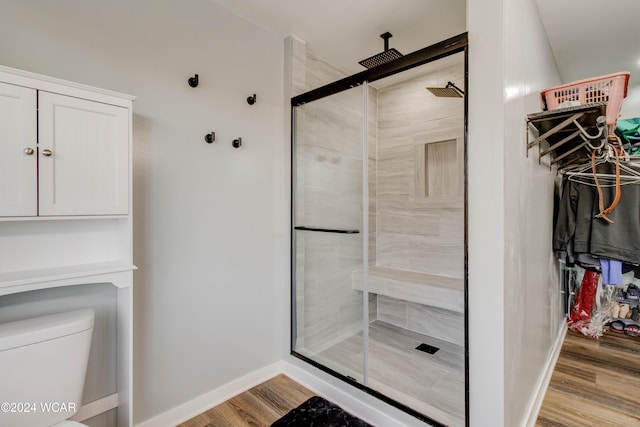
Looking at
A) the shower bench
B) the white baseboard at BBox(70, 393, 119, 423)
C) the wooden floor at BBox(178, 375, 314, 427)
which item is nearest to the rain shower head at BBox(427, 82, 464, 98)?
the shower bench

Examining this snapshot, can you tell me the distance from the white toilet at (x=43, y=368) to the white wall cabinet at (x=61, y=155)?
1.51ft

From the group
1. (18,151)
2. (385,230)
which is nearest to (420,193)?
(385,230)

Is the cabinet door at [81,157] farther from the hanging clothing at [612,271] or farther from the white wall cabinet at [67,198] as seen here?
the hanging clothing at [612,271]

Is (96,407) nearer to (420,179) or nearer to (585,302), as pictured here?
(420,179)

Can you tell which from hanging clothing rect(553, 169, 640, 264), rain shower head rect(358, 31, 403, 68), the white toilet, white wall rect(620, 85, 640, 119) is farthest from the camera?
white wall rect(620, 85, 640, 119)

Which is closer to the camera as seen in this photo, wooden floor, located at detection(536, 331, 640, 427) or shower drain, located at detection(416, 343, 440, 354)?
wooden floor, located at detection(536, 331, 640, 427)

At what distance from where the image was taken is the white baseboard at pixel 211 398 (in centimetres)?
181

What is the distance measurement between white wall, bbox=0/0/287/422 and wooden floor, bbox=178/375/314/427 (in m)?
0.14

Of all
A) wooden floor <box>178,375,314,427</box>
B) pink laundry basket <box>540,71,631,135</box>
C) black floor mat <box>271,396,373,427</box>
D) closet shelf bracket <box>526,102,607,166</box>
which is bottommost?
wooden floor <box>178,375,314,427</box>

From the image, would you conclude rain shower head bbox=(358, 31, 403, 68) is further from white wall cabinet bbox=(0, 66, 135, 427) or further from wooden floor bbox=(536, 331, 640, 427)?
wooden floor bbox=(536, 331, 640, 427)

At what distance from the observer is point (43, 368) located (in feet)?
4.02

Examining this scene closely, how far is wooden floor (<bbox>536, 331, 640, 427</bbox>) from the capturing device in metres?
1.91

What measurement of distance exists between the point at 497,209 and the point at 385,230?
1867mm

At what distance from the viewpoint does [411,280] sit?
267cm
